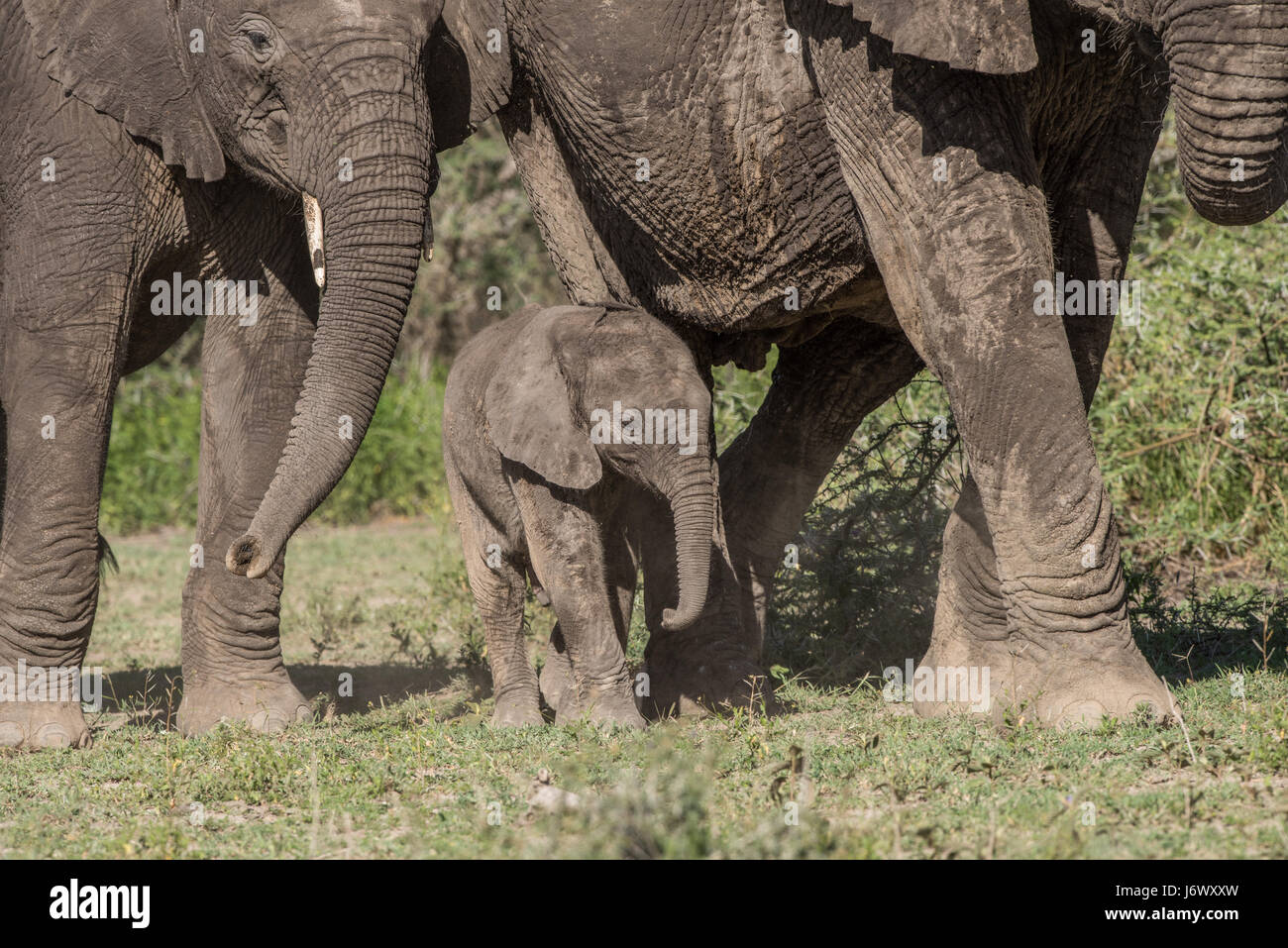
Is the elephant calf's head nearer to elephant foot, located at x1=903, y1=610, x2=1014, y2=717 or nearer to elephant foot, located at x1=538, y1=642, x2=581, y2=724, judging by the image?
elephant foot, located at x1=538, y1=642, x2=581, y2=724

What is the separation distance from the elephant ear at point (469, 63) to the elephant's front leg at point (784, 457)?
1506mm

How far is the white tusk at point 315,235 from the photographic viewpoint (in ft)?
18.4

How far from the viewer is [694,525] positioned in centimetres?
536

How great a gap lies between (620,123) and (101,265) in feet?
6.23

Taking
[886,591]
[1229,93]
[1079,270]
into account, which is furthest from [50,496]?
[1229,93]

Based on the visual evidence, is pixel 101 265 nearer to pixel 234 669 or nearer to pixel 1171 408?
pixel 234 669

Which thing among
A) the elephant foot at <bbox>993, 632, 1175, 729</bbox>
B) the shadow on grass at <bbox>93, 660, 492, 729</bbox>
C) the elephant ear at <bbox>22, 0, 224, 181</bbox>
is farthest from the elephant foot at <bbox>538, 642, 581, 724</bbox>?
the elephant ear at <bbox>22, 0, 224, 181</bbox>

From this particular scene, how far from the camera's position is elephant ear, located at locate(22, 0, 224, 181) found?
5.91 metres

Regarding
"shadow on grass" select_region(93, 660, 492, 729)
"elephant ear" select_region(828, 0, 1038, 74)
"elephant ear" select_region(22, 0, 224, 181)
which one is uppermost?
"elephant ear" select_region(22, 0, 224, 181)

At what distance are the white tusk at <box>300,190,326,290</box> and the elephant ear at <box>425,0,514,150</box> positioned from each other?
65 cm

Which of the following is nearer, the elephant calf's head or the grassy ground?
the grassy ground

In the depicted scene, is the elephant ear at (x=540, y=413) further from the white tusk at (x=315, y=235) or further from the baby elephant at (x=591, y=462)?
the white tusk at (x=315, y=235)

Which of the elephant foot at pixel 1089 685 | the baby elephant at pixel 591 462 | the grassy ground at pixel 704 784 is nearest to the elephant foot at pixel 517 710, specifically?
the baby elephant at pixel 591 462
